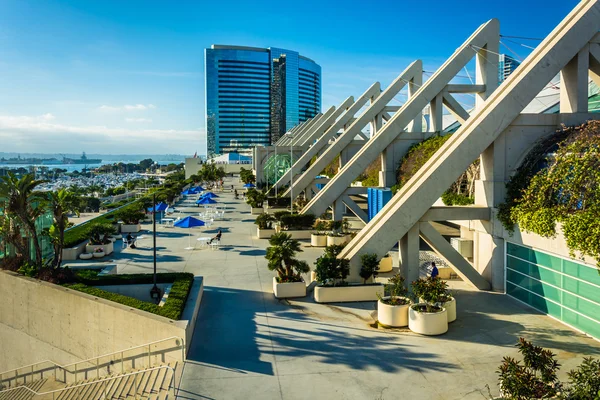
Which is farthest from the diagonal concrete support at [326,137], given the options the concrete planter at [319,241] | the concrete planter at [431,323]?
the concrete planter at [431,323]

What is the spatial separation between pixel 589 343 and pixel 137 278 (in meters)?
14.9

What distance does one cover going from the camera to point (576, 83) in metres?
17.7

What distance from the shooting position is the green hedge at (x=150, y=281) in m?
13.7

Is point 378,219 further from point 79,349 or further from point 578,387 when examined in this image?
point 79,349

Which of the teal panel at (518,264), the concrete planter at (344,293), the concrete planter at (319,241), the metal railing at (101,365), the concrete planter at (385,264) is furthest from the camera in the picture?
the concrete planter at (319,241)

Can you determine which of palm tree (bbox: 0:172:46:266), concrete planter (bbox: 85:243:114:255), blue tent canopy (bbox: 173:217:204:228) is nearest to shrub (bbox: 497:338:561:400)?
palm tree (bbox: 0:172:46:266)

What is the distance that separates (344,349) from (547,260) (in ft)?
24.6

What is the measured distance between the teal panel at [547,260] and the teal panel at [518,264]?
1.79 feet

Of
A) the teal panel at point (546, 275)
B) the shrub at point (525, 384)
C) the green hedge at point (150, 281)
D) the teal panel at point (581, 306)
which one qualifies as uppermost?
the teal panel at point (546, 275)

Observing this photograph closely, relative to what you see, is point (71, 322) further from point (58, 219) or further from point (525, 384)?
point (525, 384)

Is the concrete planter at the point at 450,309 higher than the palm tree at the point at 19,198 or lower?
lower

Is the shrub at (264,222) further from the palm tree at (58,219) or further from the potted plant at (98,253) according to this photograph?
the palm tree at (58,219)

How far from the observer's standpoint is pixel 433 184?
16.6m

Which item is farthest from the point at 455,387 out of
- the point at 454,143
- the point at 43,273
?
the point at 43,273
